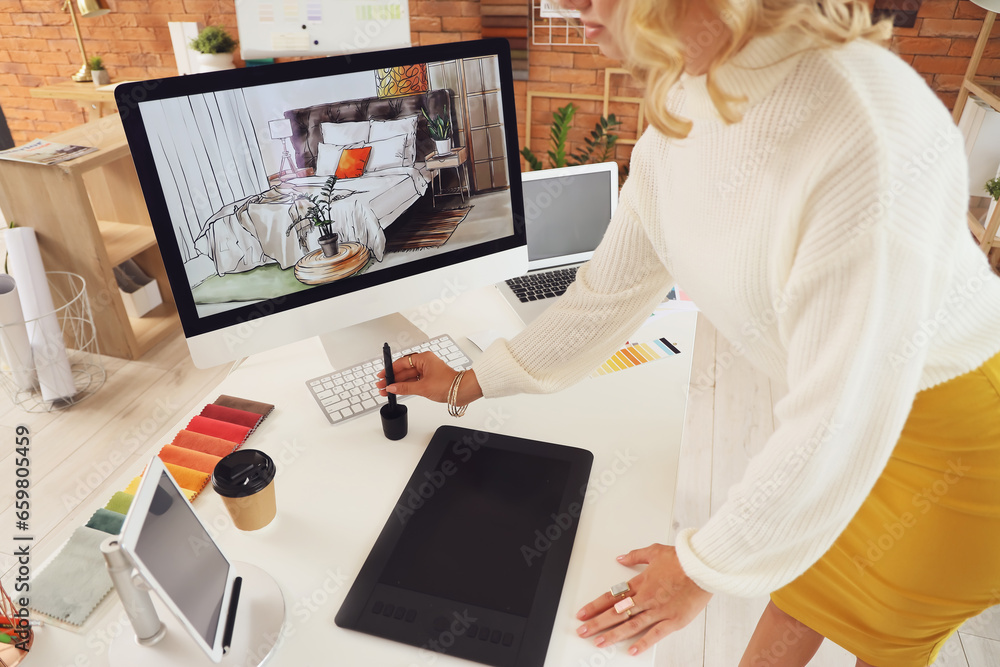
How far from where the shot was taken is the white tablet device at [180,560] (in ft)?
2.08

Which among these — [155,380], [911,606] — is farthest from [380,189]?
[155,380]

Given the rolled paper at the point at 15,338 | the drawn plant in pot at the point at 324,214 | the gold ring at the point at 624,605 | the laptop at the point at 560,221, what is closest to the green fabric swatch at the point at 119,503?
the drawn plant in pot at the point at 324,214

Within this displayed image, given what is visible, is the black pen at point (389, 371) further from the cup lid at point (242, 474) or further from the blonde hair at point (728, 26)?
the blonde hair at point (728, 26)

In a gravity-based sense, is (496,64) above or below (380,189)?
above

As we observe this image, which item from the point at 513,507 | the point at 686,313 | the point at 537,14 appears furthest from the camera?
the point at 537,14

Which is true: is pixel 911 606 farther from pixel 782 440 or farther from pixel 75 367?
pixel 75 367

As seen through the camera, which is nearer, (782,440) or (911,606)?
(782,440)

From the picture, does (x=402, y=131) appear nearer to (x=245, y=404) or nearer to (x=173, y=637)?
(x=245, y=404)

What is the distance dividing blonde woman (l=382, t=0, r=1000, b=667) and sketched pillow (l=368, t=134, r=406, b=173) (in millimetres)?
364

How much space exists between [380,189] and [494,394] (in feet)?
1.25

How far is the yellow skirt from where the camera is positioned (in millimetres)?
829

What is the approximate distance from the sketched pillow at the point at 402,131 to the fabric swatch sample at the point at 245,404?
476 millimetres

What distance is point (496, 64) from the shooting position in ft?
3.69

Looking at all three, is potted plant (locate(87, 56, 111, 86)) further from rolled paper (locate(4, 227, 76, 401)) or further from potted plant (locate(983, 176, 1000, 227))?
potted plant (locate(983, 176, 1000, 227))
